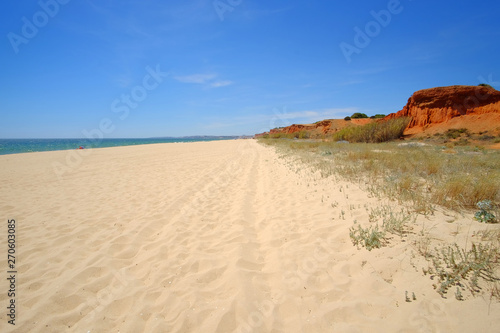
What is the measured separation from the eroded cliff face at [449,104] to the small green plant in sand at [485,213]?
85.7 feet

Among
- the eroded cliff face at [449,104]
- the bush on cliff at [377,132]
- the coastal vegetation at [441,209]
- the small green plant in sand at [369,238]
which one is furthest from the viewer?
the eroded cliff face at [449,104]

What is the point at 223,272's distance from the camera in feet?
9.43

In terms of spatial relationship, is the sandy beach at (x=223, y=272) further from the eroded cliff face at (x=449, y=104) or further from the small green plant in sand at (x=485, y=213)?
the eroded cliff face at (x=449, y=104)

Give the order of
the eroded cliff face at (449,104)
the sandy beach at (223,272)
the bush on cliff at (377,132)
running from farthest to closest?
the eroded cliff face at (449,104)
the bush on cliff at (377,132)
the sandy beach at (223,272)

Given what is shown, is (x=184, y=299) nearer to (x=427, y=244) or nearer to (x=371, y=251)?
(x=371, y=251)

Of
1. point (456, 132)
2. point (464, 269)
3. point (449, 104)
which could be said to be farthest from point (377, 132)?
point (464, 269)

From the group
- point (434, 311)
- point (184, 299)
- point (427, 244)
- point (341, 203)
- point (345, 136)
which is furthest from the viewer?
point (345, 136)

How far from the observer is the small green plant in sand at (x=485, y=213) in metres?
3.21

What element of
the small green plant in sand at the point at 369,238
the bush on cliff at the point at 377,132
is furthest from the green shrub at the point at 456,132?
the small green plant in sand at the point at 369,238

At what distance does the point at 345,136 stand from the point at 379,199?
2020 centimetres

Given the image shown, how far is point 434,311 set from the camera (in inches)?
77.2

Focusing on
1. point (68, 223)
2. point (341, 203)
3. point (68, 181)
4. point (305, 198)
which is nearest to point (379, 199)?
point (341, 203)

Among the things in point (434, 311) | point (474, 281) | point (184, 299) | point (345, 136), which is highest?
point (345, 136)

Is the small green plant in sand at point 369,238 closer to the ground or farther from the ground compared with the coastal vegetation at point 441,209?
closer to the ground
